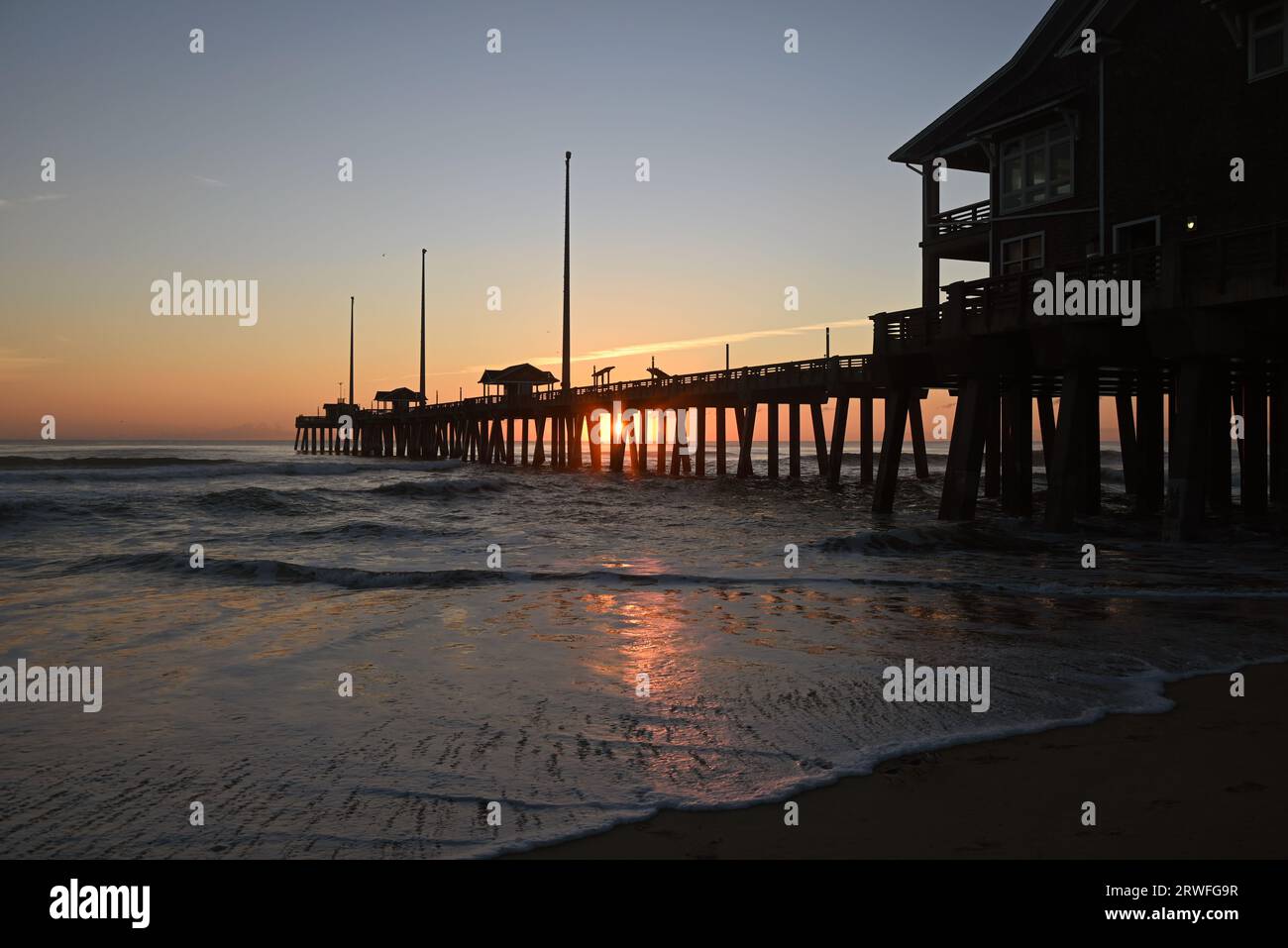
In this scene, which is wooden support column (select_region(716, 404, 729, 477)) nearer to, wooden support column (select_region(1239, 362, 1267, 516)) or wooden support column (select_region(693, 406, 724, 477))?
wooden support column (select_region(693, 406, 724, 477))

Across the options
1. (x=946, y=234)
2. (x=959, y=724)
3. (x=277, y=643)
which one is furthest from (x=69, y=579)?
(x=946, y=234)

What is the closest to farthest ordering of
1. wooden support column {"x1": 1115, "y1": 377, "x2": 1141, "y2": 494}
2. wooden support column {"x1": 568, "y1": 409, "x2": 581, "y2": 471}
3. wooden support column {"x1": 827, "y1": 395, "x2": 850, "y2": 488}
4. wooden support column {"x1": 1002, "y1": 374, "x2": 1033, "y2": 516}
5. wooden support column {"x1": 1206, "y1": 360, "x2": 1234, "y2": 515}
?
wooden support column {"x1": 1206, "y1": 360, "x2": 1234, "y2": 515} < wooden support column {"x1": 1002, "y1": 374, "x2": 1033, "y2": 516} < wooden support column {"x1": 1115, "y1": 377, "x2": 1141, "y2": 494} < wooden support column {"x1": 827, "y1": 395, "x2": 850, "y2": 488} < wooden support column {"x1": 568, "y1": 409, "x2": 581, "y2": 471}

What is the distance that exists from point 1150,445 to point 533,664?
20.3 m

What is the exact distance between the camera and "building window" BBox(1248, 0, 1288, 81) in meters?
15.4

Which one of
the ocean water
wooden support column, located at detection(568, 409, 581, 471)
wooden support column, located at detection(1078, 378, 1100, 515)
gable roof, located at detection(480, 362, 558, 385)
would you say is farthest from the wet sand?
gable roof, located at detection(480, 362, 558, 385)

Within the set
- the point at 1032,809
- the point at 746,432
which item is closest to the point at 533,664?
the point at 1032,809

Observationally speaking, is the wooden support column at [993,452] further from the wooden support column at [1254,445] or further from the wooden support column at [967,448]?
the wooden support column at [1254,445]

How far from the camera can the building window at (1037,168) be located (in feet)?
65.0

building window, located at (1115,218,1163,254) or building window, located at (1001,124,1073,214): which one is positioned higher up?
building window, located at (1001,124,1073,214)

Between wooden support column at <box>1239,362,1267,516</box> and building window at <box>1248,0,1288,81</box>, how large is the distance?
6.66m

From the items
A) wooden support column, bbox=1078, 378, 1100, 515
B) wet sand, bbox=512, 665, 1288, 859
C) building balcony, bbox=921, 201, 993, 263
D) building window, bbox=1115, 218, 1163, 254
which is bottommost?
wet sand, bbox=512, 665, 1288, 859

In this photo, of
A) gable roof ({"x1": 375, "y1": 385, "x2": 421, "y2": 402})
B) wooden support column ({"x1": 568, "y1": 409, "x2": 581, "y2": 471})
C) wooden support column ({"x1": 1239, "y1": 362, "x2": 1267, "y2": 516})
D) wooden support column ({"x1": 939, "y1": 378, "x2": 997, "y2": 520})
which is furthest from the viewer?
gable roof ({"x1": 375, "y1": 385, "x2": 421, "y2": 402})

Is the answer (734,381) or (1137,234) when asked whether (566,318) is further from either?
(1137,234)
